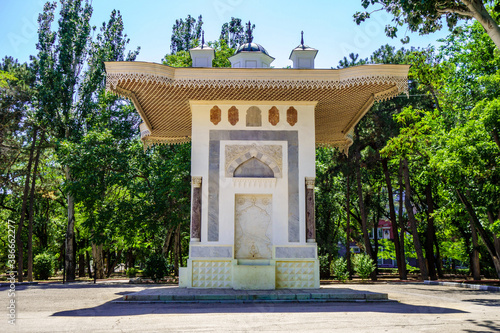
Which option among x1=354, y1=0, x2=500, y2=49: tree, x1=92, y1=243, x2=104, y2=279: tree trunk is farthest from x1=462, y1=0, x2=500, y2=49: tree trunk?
x1=92, y1=243, x2=104, y2=279: tree trunk

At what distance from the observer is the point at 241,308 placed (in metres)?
8.21

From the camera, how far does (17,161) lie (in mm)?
24688

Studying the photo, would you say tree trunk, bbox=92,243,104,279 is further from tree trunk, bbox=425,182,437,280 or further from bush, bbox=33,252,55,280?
tree trunk, bbox=425,182,437,280

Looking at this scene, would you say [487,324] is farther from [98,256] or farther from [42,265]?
[42,265]

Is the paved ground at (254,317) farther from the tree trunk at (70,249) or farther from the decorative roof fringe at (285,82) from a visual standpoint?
the tree trunk at (70,249)

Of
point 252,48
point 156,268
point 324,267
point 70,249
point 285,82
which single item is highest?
point 252,48

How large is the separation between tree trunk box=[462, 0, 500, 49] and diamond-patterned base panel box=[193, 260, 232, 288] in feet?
25.2

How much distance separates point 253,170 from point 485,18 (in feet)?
21.5

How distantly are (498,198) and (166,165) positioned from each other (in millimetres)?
13717

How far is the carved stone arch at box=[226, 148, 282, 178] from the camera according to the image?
12.2m

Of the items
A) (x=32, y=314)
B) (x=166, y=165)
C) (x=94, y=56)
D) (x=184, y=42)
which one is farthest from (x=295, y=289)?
(x=184, y=42)

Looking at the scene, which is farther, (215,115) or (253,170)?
(215,115)

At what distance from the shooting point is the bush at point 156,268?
17734 millimetres

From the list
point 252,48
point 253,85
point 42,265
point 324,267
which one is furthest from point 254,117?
point 42,265
